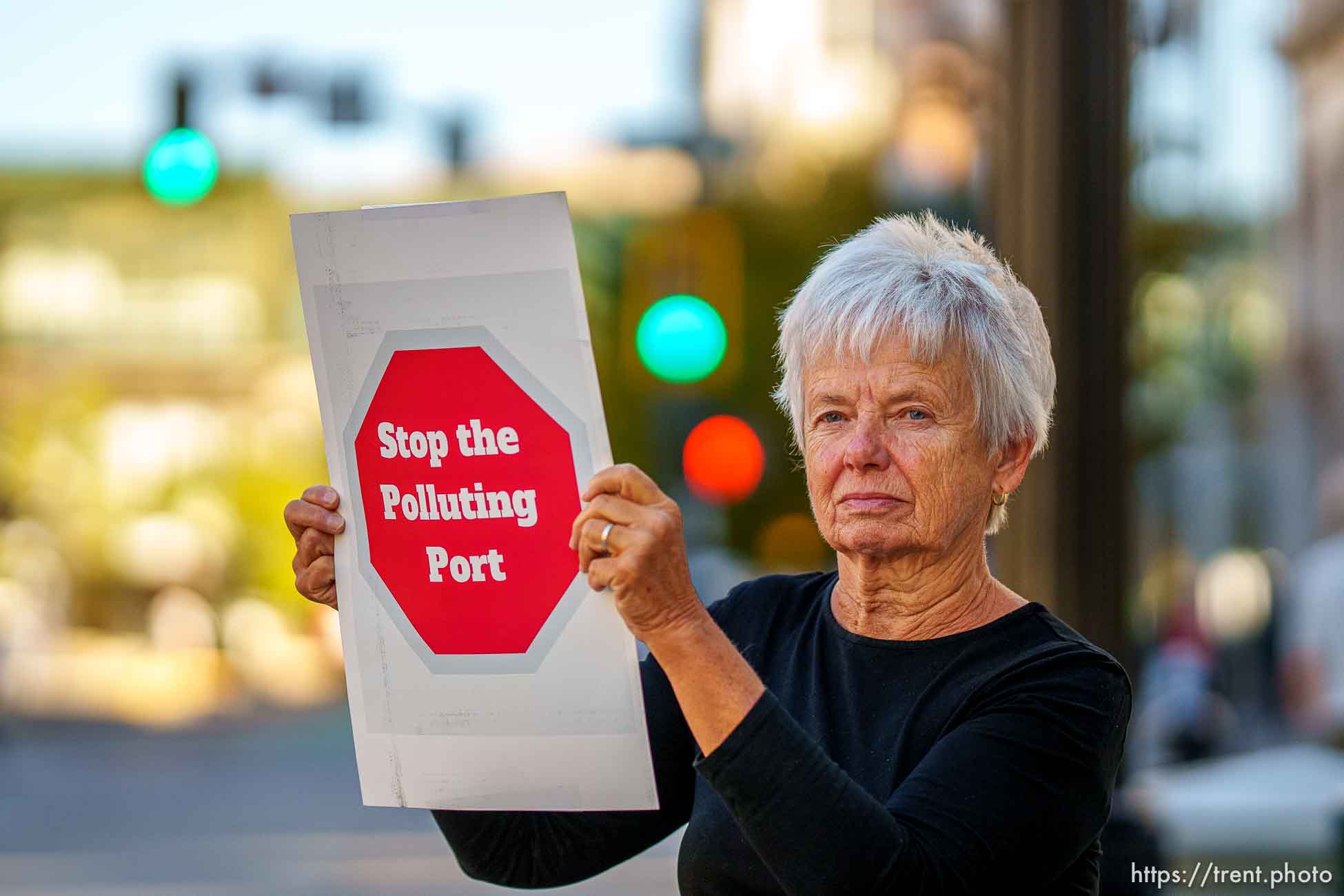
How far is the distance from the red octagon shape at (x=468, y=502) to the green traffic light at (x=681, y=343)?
8171 mm

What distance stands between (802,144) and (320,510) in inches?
809

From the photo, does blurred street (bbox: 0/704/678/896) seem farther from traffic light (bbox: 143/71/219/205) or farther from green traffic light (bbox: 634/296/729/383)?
traffic light (bbox: 143/71/219/205)

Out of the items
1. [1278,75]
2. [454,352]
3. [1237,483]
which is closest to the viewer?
[454,352]

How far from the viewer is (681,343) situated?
34.4 ft

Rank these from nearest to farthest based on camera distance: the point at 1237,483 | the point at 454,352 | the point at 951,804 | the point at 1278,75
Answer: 1. the point at 951,804
2. the point at 454,352
3. the point at 1237,483
4. the point at 1278,75

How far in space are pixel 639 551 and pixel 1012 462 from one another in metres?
0.61

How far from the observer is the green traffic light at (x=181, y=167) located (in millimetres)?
9266

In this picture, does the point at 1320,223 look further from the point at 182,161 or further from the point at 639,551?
the point at 639,551

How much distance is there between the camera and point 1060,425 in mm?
4035

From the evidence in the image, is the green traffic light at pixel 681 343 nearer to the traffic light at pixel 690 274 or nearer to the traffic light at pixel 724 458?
the traffic light at pixel 690 274

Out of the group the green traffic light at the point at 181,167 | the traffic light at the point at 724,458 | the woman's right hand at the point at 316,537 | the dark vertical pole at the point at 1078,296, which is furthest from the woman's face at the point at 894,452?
the traffic light at the point at 724,458

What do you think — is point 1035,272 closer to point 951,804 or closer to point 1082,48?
point 1082,48

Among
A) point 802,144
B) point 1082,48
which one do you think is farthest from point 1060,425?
point 802,144

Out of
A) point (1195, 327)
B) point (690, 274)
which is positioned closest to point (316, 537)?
point (690, 274)
